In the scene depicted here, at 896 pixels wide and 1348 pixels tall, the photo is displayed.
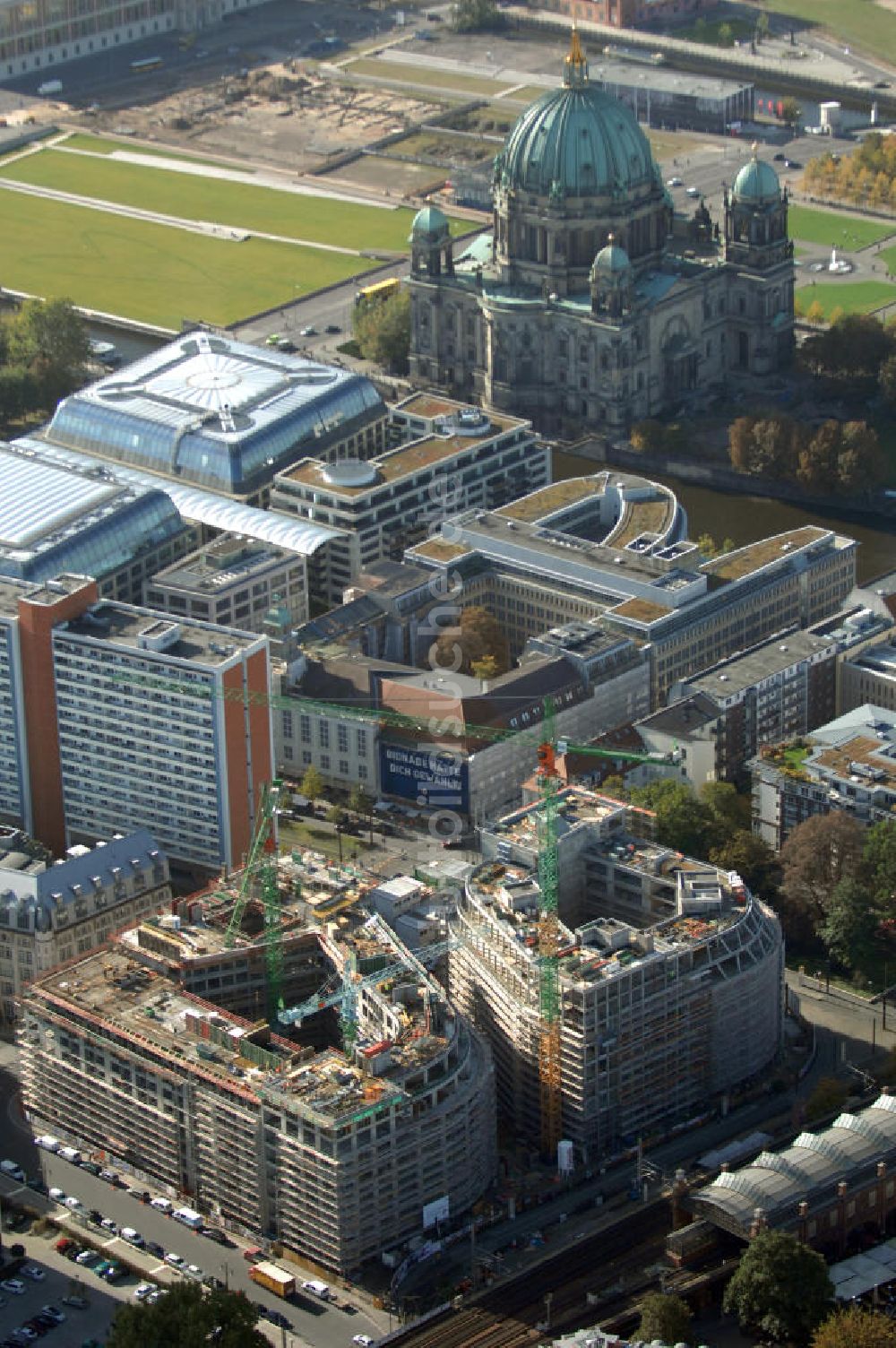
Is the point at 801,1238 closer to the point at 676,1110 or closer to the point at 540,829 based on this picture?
the point at 676,1110

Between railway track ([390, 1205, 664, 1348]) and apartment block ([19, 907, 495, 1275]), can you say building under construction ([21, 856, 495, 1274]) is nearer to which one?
apartment block ([19, 907, 495, 1275])

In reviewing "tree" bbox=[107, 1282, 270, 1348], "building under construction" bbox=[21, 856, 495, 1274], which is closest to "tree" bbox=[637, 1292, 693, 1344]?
"building under construction" bbox=[21, 856, 495, 1274]

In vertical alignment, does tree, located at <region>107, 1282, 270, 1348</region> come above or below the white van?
above

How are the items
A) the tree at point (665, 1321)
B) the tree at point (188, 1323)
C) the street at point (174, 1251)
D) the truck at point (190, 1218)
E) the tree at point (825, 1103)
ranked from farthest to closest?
the tree at point (825, 1103) < the truck at point (190, 1218) < the street at point (174, 1251) < the tree at point (665, 1321) < the tree at point (188, 1323)

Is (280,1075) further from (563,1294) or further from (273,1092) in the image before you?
(563,1294)

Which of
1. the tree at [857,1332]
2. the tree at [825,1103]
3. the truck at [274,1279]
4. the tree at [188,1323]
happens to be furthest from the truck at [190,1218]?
the tree at [857,1332]

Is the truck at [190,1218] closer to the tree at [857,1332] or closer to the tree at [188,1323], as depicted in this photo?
the tree at [188,1323]
